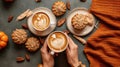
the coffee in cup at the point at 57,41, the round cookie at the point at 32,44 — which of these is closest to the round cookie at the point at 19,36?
the round cookie at the point at 32,44

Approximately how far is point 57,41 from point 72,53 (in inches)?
3.5

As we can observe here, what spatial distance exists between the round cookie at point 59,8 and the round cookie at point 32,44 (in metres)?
0.16

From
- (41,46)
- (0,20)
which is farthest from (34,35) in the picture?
(0,20)

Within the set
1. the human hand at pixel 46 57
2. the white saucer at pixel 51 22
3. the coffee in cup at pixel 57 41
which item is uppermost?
the white saucer at pixel 51 22

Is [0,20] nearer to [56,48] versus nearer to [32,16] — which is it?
[32,16]

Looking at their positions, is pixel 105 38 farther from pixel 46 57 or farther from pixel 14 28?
pixel 14 28

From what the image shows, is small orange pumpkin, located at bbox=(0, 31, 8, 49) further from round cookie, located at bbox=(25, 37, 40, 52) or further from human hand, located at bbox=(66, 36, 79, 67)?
human hand, located at bbox=(66, 36, 79, 67)

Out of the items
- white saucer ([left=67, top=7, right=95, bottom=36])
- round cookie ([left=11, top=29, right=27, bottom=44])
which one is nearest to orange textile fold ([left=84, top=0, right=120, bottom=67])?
white saucer ([left=67, top=7, right=95, bottom=36])

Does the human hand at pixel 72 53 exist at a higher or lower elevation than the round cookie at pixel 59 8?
lower

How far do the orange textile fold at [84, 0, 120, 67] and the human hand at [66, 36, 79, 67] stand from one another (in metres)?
0.07

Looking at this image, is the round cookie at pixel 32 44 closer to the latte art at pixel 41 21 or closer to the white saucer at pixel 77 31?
the latte art at pixel 41 21

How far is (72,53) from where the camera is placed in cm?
106

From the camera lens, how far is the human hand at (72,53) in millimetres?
1062

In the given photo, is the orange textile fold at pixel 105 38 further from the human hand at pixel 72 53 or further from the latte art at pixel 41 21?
the latte art at pixel 41 21
